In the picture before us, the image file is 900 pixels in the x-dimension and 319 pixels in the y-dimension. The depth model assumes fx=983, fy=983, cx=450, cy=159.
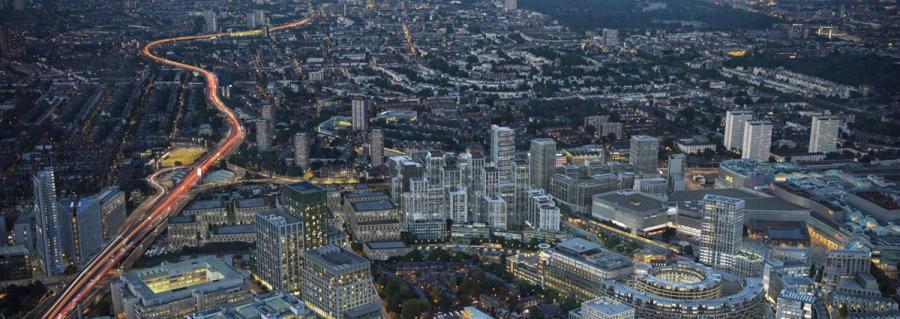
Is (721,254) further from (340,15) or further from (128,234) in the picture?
(340,15)

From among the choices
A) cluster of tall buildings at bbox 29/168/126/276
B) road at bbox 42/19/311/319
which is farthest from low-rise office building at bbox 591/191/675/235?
cluster of tall buildings at bbox 29/168/126/276

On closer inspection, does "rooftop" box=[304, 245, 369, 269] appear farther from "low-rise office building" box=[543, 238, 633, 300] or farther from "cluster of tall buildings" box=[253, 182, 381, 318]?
"low-rise office building" box=[543, 238, 633, 300]

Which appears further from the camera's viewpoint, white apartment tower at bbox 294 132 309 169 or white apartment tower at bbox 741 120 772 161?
white apartment tower at bbox 741 120 772 161

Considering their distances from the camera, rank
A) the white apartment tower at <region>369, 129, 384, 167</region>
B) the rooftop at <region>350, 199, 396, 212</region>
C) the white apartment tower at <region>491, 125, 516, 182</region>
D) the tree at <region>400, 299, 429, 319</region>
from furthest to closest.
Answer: the white apartment tower at <region>369, 129, 384, 167</region> < the white apartment tower at <region>491, 125, 516, 182</region> < the rooftop at <region>350, 199, 396, 212</region> < the tree at <region>400, 299, 429, 319</region>

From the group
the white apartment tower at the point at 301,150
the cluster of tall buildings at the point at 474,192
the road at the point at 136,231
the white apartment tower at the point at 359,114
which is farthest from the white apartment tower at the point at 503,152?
the white apartment tower at the point at 359,114

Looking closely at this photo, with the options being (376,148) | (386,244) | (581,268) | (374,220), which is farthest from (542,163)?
(581,268)

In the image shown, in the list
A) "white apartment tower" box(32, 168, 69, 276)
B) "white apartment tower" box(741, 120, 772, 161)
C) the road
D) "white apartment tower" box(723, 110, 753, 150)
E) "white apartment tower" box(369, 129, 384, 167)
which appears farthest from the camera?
"white apartment tower" box(723, 110, 753, 150)

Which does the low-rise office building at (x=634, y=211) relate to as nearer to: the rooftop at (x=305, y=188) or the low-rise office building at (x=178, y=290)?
the rooftop at (x=305, y=188)

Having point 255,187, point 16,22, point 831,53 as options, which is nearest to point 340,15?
point 16,22
